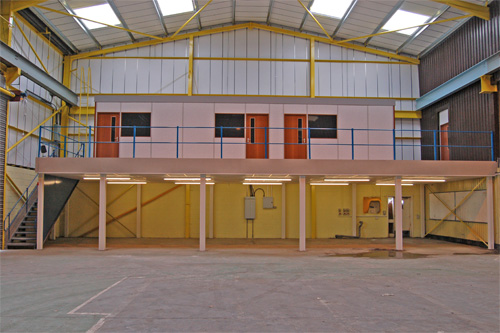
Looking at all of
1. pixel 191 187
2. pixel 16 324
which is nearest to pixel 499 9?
pixel 191 187

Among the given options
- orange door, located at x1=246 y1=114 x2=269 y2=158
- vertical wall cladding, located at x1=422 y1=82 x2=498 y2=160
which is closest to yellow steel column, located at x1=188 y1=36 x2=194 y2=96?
orange door, located at x1=246 y1=114 x2=269 y2=158

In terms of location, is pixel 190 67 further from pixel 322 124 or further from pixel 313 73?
pixel 322 124

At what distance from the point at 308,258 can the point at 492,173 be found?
29.4 feet

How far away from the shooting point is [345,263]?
1266 cm

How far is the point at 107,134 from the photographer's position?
1770 centimetres

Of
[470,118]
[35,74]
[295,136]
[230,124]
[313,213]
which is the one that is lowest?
[313,213]

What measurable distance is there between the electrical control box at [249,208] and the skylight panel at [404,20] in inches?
485

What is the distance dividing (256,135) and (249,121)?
752 millimetres

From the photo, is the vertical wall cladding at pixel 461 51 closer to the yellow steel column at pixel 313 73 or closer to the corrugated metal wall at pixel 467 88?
the corrugated metal wall at pixel 467 88

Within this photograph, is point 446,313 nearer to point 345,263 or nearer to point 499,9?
point 345,263

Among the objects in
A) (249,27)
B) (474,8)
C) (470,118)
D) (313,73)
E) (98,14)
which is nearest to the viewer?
(474,8)

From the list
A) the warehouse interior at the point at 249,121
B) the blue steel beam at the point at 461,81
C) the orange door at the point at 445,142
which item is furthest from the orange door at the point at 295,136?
the orange door at the point at 445,142

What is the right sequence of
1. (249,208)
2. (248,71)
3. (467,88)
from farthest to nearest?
(248,71), (249,208), (467,88)

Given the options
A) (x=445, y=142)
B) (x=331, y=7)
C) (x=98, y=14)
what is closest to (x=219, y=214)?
(x=98, y=14)
